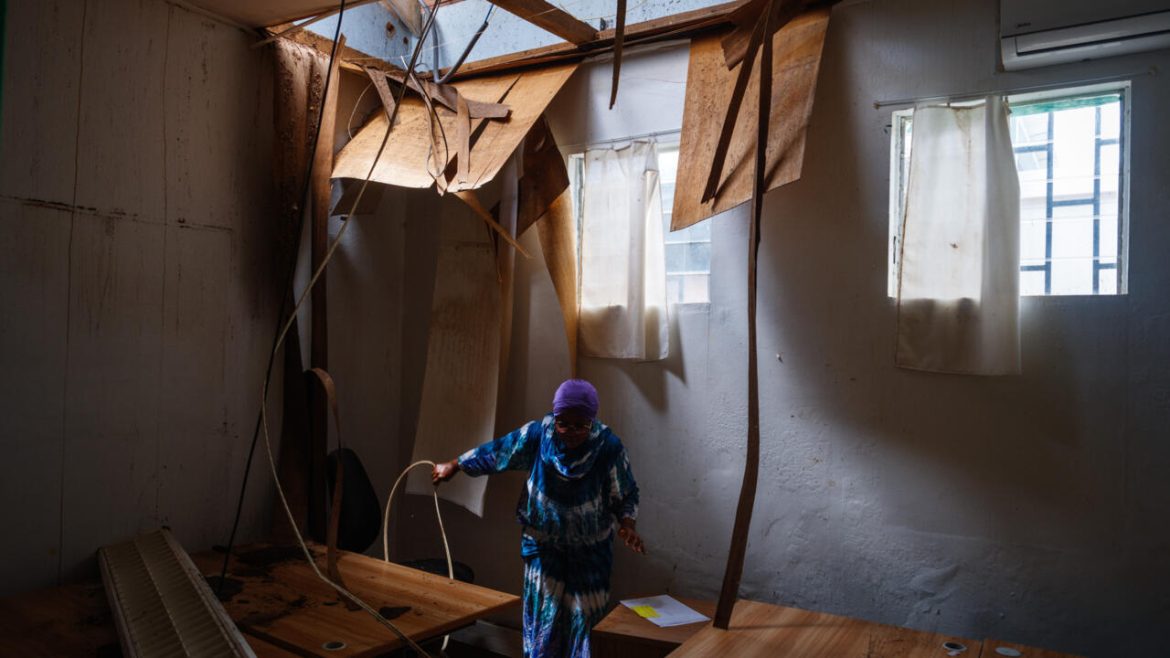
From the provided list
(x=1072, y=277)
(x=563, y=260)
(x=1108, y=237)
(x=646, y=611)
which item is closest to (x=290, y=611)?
(x=646, y=611)

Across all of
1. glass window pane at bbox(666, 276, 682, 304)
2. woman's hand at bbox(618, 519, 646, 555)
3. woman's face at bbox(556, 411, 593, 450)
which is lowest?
woman's hand at bbox(618, 519, 646, 555)

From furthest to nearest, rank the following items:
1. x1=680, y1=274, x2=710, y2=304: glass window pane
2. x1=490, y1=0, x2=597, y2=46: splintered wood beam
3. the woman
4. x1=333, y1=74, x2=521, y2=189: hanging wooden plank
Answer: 1. x1=680, y1=274, x2=710, y2=304: glass window pane
2. x1=333, y1=74, x2=521, y2=189: hanging wooden plank
3. x1=490, y1=0, x2=597, y2=46: splintered wood beam
4. the woman

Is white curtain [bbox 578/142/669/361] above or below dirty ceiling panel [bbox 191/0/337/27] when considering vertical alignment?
below

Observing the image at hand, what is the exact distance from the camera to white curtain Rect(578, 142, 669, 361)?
395cm

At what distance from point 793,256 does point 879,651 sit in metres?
1.73

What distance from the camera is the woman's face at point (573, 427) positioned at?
10.9 feet

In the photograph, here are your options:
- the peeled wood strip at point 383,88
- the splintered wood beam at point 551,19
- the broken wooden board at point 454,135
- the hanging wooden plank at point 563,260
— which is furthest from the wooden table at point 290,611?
the splintered wood beam at point 551,19

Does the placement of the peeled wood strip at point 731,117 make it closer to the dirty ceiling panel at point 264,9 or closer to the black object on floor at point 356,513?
the dirty ceiling panel at point 264,9

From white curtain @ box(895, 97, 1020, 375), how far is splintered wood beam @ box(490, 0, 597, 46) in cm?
167

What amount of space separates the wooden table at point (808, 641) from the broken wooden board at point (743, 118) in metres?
1.56

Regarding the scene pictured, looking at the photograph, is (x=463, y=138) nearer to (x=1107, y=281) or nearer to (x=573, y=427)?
(x=573, y=427)

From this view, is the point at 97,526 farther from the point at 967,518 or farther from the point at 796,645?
the point at 967,518

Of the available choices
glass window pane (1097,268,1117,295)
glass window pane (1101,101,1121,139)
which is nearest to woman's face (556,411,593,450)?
glass window pane (1097,268,1117,295)

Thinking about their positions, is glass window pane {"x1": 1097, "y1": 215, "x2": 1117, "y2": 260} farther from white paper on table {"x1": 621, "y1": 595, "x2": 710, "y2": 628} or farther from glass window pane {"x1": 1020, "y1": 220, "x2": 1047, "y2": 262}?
white paper on table {"x1": 621, "y1": 595, "x2": 710, "y2": 628}
